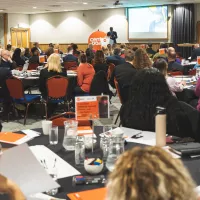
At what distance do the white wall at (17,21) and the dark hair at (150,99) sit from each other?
1693 cm

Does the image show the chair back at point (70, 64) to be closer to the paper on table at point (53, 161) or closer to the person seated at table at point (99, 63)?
the person seated at table at point (99, 63)

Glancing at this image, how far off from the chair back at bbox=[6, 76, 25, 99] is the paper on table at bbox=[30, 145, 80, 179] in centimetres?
369

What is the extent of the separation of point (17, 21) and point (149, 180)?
63.6 feet

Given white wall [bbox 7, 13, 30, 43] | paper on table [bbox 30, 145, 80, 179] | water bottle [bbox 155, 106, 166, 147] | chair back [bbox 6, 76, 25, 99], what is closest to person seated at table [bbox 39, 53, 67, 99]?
chair back [bbox 6, 76, 25, 99]

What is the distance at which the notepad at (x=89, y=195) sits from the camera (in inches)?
65.9

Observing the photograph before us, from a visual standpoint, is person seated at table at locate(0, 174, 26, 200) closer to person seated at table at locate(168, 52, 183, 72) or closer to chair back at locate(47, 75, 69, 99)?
chair back at locate(47, 75, 69, 99)

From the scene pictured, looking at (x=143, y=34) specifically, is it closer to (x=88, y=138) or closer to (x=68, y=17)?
(x=68, y=17)

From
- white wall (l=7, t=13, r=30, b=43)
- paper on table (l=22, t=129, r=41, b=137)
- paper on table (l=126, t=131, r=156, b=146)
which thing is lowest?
paper on table (l=126, t=131, r=156, b=146)

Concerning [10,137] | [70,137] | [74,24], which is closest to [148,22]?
[74,24]

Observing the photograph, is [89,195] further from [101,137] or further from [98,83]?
[98,83]

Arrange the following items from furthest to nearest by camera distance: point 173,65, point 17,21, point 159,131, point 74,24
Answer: point 17,21
point 74,24
point 173,65
point 159,131

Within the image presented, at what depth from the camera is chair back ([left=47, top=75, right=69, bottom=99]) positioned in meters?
5.90

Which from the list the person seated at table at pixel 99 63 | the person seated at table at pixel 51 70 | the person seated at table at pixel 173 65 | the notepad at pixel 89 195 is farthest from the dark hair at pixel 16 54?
the notepad at pixel 89 195

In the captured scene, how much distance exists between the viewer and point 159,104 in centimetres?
298
